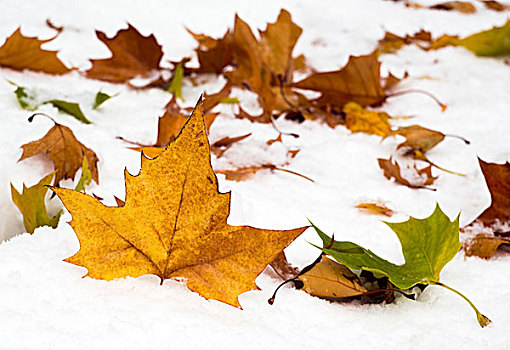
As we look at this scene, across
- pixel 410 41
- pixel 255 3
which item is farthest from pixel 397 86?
pixel 255 3

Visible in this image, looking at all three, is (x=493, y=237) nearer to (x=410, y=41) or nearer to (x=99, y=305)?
(x=99, y=305)

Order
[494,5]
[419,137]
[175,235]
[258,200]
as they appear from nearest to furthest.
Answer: [175,235], [258,200], [419,137], [494,5]

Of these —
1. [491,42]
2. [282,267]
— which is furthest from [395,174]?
[491,42]

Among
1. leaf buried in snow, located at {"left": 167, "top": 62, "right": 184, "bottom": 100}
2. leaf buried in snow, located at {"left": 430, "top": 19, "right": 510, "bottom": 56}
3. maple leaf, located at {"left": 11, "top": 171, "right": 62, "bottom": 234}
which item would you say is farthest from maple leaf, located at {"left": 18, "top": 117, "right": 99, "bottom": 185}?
leaf buried in snow, located at {"left": 430, "top": 19, "right": 510, "bottom": 56}

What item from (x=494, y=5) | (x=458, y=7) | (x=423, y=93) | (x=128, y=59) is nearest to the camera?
(x=128, y=59)

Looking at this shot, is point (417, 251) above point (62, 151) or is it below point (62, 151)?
below

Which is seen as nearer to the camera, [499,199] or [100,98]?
[499,199]

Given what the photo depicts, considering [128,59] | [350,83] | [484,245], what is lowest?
[484,245]

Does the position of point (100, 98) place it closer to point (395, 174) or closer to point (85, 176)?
point (85, 176)
